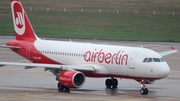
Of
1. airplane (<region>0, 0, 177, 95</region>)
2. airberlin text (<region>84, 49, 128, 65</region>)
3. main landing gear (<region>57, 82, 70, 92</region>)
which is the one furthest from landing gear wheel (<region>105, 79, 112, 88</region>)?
main landing gear (<region>57, 82, 70, 92</region>)

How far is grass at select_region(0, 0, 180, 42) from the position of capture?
89.9m

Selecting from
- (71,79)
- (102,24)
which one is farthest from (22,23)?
(102,24)

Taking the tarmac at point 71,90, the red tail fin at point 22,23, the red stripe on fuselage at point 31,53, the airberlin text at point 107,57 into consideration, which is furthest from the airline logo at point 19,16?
the airberlin text at point 107,57

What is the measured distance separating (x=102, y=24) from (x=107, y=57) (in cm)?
6095

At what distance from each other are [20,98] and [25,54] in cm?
1023

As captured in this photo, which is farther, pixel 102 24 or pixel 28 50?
pixel 102 24

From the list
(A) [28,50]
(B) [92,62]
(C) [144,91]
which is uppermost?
(A) [28,50]

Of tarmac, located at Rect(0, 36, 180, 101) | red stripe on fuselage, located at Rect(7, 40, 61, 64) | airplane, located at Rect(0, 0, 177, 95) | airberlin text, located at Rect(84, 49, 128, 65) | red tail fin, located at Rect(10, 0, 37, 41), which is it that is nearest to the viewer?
tarmac, located at Rect(0, 36, 180, 101)

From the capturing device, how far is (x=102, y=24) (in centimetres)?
10319

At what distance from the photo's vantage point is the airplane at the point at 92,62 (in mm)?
40719

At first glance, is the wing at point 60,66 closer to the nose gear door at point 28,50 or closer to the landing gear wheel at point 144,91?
the landing gear wheel at point 144,91

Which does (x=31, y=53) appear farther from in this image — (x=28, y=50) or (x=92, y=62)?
(x=92, y=62)

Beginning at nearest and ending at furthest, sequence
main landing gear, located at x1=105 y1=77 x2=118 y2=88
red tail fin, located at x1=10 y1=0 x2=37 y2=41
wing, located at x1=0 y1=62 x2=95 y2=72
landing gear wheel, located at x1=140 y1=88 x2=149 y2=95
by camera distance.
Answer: landing gear wheel, located at x1=140 y1=88 x2=149 y2=95 < wing, located at x1=0 y1=62 x2=95 y2=72 < main landing gear, located at x1=105 y1=77 x2=118 y2=88 < red tail fin, located at x1=10 y1=0 x2=37 y2=41

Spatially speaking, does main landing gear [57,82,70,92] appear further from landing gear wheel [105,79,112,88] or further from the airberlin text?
landing gear wheel [105,79,112,88]
